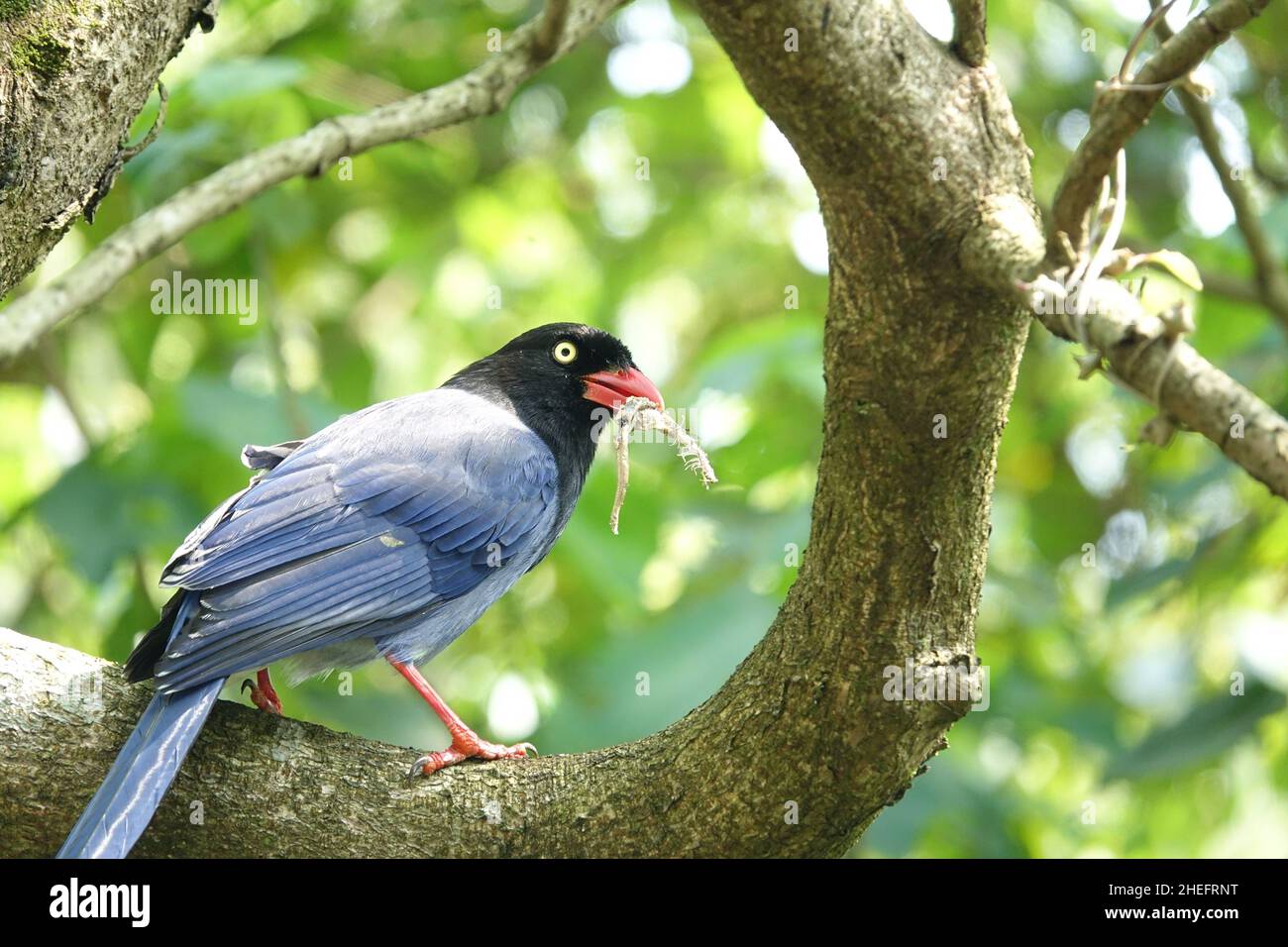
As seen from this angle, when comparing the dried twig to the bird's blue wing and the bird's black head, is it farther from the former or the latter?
the bird's blue wing

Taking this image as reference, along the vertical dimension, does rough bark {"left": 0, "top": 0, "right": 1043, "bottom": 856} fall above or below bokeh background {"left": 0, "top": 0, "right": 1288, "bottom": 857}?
below

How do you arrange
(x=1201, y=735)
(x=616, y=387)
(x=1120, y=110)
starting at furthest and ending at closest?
1. (x=1201, y=735)
2. (x=616, y=387)
3. (x=1120, y=110)

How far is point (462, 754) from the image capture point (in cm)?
367

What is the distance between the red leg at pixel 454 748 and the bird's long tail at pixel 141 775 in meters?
0.58

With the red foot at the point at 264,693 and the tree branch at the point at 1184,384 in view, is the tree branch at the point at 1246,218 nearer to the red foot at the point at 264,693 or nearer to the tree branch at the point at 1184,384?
the tree branch at the point at 1184,384

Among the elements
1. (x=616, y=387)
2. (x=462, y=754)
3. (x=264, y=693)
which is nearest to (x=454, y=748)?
(x=462, y=754)

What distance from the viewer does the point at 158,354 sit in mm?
7309

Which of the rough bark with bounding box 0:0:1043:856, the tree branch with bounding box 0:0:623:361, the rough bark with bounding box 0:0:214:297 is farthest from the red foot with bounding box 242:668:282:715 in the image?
the rough bark with bounding box 0:0:214:297

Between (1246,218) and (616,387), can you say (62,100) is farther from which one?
(1246,218)

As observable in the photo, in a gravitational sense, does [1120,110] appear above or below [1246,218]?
below

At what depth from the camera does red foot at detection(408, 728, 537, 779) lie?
11.6ft

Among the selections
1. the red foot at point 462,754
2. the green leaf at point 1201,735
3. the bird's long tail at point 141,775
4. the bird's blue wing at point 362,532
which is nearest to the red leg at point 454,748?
the red foot at point 462,754

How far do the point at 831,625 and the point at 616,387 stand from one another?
2.06 metres

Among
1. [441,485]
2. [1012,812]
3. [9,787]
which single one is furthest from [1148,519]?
[9,787]
